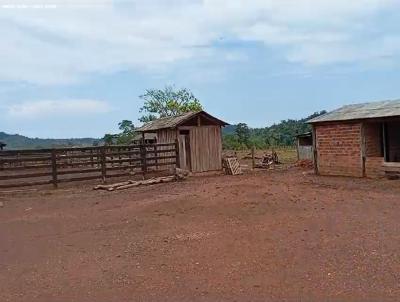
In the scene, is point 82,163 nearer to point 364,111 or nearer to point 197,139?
point 197,139

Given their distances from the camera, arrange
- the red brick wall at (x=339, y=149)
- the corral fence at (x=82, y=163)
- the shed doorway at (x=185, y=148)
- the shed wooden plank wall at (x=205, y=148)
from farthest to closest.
Answer: the shed wooden plank wall at (x=205, y=148) < the shed doorway at (x=185, y=148) < the red brick wall at (x=339, y=149) < the corral fence at (x=82, y=163)

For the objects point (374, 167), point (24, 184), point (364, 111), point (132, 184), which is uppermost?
point (364, 111)

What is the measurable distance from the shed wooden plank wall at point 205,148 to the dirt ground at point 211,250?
420 inches

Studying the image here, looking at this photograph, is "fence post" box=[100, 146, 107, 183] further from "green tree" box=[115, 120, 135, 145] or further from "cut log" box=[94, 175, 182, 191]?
"green tree" box=[115, 120, 135, 145]

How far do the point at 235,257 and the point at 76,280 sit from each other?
6.98ft

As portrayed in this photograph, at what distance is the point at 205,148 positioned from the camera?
22.6 metres

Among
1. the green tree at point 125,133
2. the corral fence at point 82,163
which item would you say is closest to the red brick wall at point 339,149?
the corral fence at point 82,163

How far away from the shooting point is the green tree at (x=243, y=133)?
179ft

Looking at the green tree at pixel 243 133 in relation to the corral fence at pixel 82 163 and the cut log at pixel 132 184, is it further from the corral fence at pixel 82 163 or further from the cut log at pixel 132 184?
the cut log at pixel 132 184

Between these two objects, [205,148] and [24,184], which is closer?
[24,184]

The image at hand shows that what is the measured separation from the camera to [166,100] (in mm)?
46312

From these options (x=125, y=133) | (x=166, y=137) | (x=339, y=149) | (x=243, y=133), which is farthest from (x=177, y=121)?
(x=243, y=133)

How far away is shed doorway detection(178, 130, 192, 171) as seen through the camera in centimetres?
2198

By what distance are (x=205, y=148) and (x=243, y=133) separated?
34.7 meters
